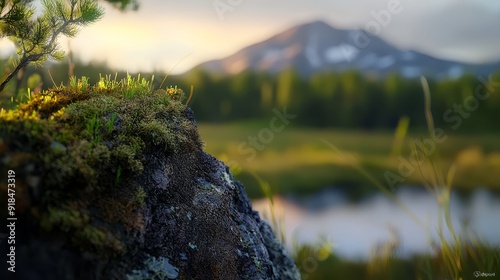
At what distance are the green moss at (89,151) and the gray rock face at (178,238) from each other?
5cm

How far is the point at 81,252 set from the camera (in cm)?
198

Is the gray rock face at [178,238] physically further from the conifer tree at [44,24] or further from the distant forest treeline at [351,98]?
the distant forest treeline at [351,98]

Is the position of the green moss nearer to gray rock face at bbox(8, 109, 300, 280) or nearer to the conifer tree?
gray rock face at bbox(8, 109, 300, 280)

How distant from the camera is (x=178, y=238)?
243cm

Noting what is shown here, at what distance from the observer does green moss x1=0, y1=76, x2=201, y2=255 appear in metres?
1.97

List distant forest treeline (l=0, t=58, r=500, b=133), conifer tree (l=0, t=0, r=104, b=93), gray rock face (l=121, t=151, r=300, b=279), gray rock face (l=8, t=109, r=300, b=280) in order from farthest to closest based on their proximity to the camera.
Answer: distant forest treeline (l=0, t=58, r=500, b=133), conifer tree (l=0, t=0, r=104, b=93), gray rock face (l=121, t=151, r=300, b=279), gray rock face (l=8, t=109, r=300, b=280)

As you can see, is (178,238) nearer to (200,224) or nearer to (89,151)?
A: (200,224)

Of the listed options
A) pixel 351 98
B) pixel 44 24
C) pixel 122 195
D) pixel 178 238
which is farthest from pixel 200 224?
pixel 351 98

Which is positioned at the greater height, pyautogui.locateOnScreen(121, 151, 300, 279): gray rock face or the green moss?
the green moss

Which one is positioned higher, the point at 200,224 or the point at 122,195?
the point at 122,195

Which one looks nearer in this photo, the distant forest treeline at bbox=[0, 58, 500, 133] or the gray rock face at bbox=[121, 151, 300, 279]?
the gray rock face at bbox=[121, 151, 300, 279]

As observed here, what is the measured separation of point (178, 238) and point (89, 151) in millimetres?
686

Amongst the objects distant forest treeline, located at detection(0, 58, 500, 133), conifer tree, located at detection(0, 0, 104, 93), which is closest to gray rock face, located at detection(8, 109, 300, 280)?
conifer tree, located at detection(0, 0, 104, 93)

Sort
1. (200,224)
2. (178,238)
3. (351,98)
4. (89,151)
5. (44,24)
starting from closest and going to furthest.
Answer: (89,151), (178,238), (200,224), (44,24), (351,98)
